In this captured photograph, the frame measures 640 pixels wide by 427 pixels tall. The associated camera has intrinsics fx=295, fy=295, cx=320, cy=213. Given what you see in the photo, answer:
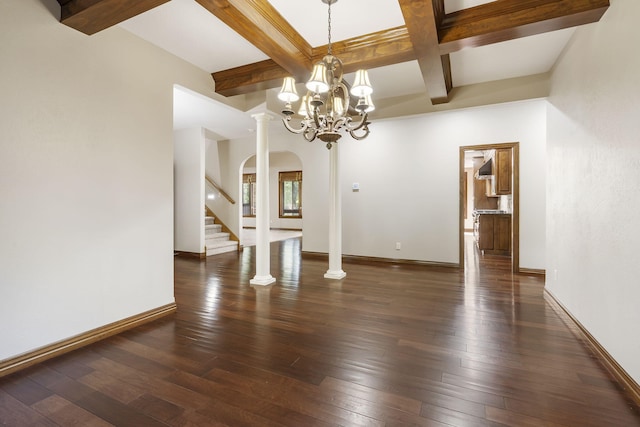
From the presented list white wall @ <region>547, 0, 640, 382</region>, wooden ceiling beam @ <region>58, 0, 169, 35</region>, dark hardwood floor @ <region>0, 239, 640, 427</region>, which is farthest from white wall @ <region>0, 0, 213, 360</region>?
white wall @ <region>547, 0, 640, 382</region>

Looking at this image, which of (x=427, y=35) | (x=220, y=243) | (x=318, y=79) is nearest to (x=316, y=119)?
(x=318, y=79)

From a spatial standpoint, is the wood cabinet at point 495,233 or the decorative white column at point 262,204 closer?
the decorative white column at point 262,204

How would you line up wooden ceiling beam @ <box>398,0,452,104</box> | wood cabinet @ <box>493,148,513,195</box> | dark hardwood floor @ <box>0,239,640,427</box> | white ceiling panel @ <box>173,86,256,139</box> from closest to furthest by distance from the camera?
dark hardwood floor @ <box>0,239,640,427</box> < wooden ceiling beam @ <box>398,0,452,104</box> < white ceiling panel @ <box>173,86,256,139</box> < wood cabinet @ <box>493,148,513,195</box>

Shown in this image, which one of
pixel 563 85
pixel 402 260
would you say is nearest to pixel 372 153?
pixel 402 260

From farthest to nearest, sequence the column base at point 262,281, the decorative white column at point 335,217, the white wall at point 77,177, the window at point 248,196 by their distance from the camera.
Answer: the window at point 248,196
the decorative white column at point 335,217
the column base at point 262,281
the white wall at point 77,177

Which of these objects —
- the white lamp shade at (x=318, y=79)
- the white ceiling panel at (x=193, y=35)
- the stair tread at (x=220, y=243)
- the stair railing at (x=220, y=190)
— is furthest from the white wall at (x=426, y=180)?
the white lamp shade at (x=318, y=79)

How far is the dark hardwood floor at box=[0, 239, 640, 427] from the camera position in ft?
5.37

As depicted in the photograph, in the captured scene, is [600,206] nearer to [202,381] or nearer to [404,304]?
[404,304]

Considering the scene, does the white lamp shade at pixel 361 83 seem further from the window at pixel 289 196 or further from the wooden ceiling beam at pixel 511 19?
the window at pixel 289 196

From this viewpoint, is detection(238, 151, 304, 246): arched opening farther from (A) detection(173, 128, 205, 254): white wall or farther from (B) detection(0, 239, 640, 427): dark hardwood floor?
(B) detection(0, 239, 640, 427): dark hardwood floor

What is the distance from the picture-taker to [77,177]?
246cm

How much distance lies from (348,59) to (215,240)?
5577 millimetres

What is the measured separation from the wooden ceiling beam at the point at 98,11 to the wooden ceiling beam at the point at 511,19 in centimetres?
247

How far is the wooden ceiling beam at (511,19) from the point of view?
238cm
